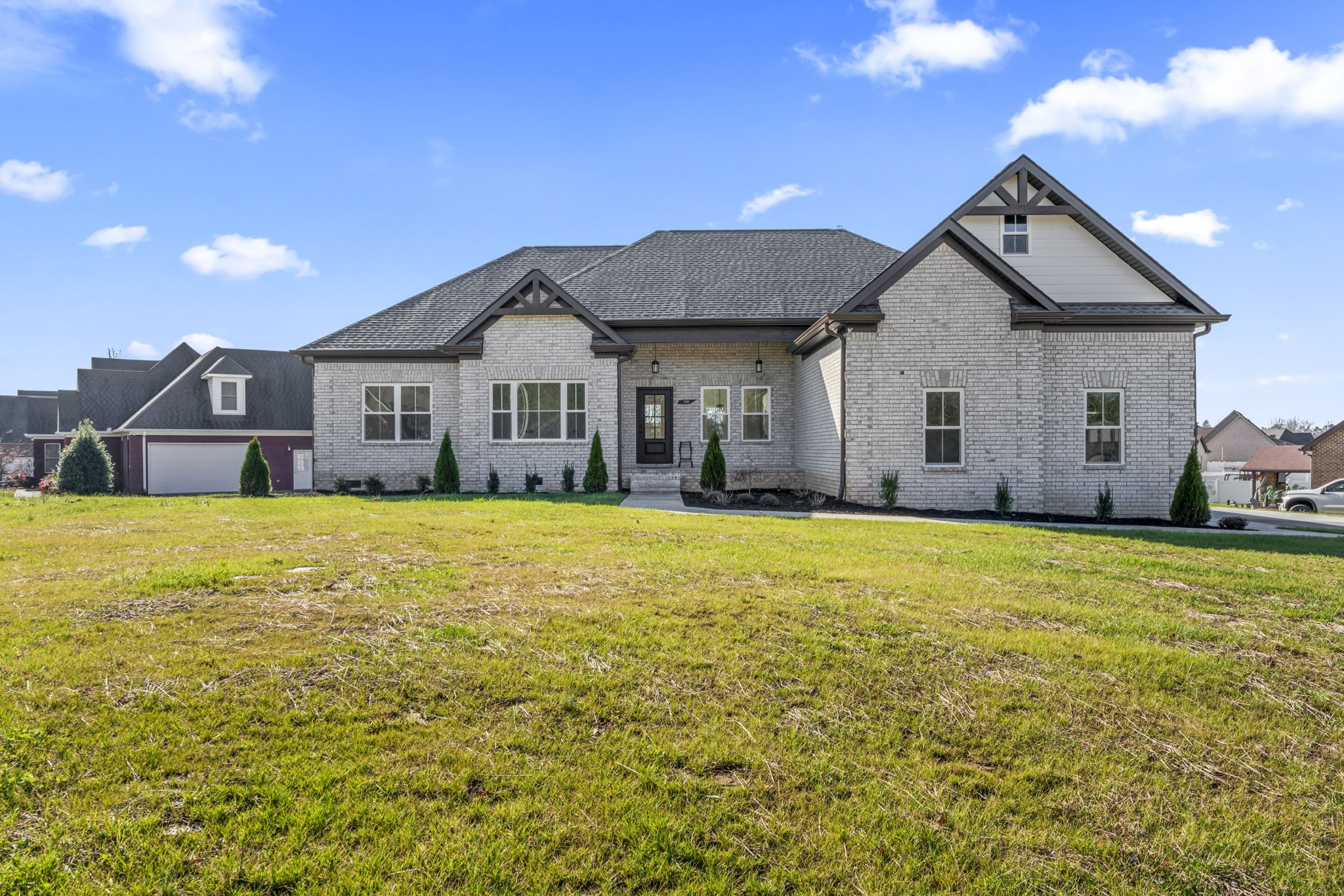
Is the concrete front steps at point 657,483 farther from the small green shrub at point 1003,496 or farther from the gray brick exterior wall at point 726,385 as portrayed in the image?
the small green shrub at point 1003,496

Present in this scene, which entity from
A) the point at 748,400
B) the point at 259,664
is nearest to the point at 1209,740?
the point at 259,664

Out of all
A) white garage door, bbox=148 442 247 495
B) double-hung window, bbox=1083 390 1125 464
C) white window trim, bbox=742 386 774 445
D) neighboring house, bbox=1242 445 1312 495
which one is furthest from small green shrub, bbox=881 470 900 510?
neighboring house, bbox=1242 445 1312 495

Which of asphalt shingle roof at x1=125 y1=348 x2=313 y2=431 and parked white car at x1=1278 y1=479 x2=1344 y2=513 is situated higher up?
asphalt shingle roof at x1=125 y1=348 x2=313 y2=431

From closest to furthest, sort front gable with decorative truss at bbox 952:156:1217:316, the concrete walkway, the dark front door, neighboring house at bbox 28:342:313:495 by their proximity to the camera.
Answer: the concrete walkway < front gable with decorative truss at bbox 952:156:1217:316 < the dark front door < neighboring house at bbox 28:342:313:495

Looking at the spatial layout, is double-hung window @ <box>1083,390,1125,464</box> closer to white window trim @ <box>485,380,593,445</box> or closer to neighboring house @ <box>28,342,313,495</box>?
white window trim @ <box>485,380,593,445</box>

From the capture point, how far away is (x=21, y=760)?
125 inches

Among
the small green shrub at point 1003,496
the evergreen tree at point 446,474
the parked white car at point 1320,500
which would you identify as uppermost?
the evergreen tree at point 446,474

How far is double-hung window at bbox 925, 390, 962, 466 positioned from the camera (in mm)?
14586

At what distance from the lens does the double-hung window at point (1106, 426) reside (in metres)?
15.3

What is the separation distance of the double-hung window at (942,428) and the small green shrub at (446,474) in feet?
34.5

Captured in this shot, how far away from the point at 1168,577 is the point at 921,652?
4.35 meters

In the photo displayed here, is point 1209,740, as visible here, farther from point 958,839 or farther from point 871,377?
point 871,377

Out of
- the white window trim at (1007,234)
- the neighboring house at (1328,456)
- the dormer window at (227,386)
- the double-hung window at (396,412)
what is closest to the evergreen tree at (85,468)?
the dormer window at (227,386)

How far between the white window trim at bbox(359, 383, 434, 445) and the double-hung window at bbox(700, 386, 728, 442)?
6.88m
